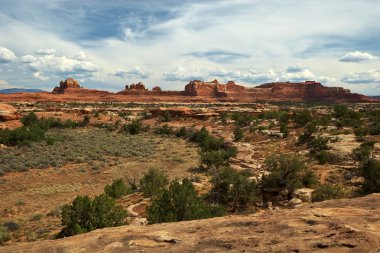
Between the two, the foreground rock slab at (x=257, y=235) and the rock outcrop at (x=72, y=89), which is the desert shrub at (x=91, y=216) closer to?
the foreground rock slab at (x=257, y=235)

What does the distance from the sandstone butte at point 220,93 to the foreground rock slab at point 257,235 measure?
114 metres

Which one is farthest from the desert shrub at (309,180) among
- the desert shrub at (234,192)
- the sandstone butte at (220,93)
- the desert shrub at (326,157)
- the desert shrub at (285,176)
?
the sandstone butte at (220,93)

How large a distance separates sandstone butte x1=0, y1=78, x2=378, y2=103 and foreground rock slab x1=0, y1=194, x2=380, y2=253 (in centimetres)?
11403

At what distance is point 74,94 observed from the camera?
12362 cm

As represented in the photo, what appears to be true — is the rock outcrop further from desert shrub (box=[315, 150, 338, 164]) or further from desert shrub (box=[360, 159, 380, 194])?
desert shrub (box=[360, 159, 380, 194])

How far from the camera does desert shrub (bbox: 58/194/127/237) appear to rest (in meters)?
9.83

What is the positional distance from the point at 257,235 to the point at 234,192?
27.2 feet

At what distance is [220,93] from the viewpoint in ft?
447

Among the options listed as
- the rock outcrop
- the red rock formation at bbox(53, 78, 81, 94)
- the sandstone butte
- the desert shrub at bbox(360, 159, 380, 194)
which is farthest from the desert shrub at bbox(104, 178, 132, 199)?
the red rock formation at bbox(53, 78, 81, 94)

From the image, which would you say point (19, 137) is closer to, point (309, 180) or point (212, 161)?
point (212, 161)

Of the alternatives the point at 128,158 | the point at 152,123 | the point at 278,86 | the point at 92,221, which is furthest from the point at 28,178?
Answer: the point at 278,86

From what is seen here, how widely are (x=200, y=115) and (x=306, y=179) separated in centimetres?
3759

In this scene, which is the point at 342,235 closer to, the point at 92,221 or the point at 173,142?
the point at 92,221

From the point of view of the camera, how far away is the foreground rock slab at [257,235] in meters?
4.30
